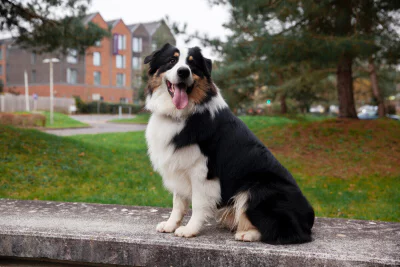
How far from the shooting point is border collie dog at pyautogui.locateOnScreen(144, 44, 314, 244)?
10.4 ft

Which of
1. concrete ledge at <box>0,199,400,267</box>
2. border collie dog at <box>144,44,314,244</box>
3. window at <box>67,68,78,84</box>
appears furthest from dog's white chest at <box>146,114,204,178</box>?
window at <box>67,68,78,84</box>

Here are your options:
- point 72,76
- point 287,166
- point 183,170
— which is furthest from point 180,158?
point 72,76

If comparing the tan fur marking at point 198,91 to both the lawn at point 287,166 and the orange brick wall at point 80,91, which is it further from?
the orange brick wall at point 80,91

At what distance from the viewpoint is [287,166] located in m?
9.86

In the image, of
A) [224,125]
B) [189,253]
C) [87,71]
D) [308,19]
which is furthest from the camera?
[87,71]

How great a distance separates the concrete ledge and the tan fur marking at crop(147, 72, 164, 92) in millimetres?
1280

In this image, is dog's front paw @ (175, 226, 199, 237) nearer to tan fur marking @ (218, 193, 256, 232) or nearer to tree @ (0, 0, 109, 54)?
tan fur marking @ (218, 193, 256, 232)

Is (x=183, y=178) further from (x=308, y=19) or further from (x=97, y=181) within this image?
(x=308, y=19)

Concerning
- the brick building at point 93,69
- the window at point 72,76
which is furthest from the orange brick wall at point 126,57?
the window at point 72,76

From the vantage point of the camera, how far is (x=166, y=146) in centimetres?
327

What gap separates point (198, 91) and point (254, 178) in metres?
0.86

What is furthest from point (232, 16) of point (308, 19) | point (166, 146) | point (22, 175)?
point (166, 146)

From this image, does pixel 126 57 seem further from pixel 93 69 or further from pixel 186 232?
pixel 186 232

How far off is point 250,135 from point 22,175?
590 centimetres
